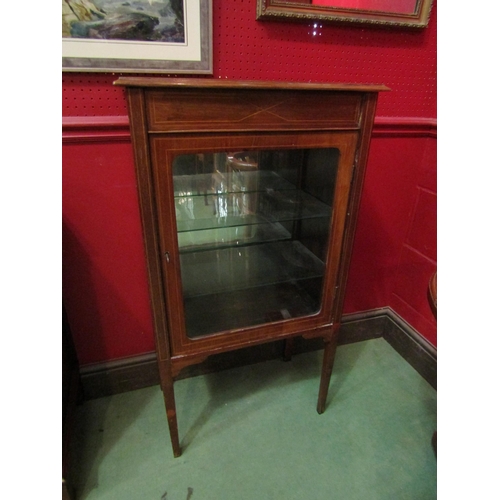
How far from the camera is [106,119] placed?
1132mm

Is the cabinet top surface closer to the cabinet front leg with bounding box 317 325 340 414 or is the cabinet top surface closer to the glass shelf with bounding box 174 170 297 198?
the glass shelf with bounding box 174 170 297 198

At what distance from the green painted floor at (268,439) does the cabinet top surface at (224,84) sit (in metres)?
1.26

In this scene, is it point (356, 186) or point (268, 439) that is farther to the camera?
point (268, 439)

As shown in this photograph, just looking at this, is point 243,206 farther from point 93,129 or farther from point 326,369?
point 326,369

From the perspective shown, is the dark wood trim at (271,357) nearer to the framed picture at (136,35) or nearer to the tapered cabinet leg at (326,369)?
the tapered cabinet leg at (326,369)

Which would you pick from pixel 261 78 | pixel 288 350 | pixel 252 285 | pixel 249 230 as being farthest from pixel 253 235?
pixel 288 350

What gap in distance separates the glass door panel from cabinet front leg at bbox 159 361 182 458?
0.45 ft

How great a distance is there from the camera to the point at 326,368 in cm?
142

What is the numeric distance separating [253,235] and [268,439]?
2.65 feet

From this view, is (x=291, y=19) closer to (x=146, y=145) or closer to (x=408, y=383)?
(x=146, y=145)

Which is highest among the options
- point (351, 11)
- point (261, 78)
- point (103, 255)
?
point (351, 11)

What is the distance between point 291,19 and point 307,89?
43cm

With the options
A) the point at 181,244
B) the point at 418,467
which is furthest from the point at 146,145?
the point at 418,467
